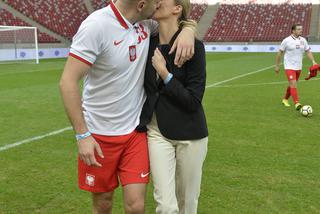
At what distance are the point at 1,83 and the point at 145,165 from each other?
13.0 m

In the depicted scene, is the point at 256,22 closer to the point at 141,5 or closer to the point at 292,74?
the point at 292,74

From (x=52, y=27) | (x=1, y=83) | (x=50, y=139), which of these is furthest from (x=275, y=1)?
(x=50, y=139)

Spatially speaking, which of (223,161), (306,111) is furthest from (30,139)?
(306,111)

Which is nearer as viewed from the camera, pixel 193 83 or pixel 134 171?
pixel 193 83

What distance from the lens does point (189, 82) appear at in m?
2.74

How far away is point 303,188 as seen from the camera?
14.9 ft

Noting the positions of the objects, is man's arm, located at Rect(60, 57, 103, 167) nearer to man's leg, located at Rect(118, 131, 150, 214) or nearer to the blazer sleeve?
man's leg, located at Rect(118, 131, 150, 214)

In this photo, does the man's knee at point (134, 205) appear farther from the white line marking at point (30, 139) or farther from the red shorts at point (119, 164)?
the white line marking at point (30, 139)

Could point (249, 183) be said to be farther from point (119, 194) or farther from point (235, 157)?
point (119, 194)

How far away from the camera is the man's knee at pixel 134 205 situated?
277cm

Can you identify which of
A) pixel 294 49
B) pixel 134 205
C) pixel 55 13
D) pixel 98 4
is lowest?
pixel 98 4

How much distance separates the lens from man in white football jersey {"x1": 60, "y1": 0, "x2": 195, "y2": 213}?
2.46 metres

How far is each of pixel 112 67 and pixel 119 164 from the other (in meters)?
0.74

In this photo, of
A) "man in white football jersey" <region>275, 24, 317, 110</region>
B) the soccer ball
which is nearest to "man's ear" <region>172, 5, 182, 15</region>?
the soccer ball
